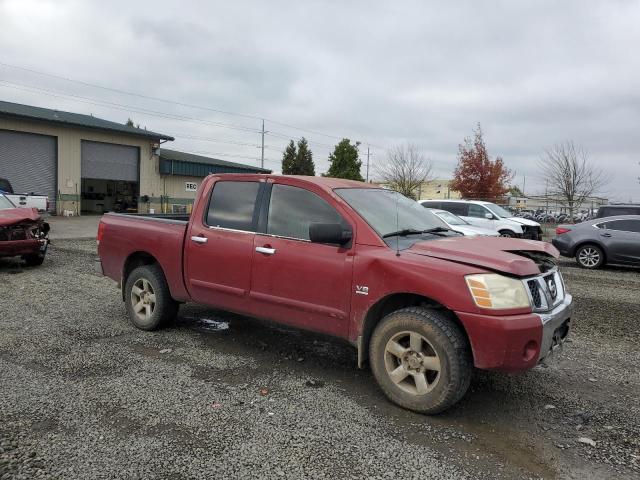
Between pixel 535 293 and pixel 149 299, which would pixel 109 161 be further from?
pixel 535 293

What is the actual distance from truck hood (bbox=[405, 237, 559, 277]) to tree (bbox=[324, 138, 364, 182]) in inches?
1640

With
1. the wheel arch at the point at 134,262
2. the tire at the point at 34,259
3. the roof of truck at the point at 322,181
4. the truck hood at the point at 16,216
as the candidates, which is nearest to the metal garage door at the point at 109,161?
the tire at the point at 34,259

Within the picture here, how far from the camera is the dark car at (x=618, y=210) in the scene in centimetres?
1438

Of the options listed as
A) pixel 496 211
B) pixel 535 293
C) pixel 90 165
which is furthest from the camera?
pixel 90 165

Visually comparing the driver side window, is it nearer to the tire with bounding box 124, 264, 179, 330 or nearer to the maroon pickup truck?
the maroon pickup truck

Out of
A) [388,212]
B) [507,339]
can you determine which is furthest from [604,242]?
[507,339]

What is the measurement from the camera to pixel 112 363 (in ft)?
15.2

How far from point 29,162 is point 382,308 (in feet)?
89.0

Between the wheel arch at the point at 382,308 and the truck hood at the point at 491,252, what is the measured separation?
1.27ft

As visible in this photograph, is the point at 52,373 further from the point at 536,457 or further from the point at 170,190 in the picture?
the point at 170,190

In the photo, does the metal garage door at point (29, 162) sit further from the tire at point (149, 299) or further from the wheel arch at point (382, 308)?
the wheel arch at point (382, 308)

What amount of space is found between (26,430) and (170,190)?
101 ft

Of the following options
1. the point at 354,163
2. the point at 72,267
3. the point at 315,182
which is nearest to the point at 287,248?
the point at 315,182

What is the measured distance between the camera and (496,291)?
3.45m
